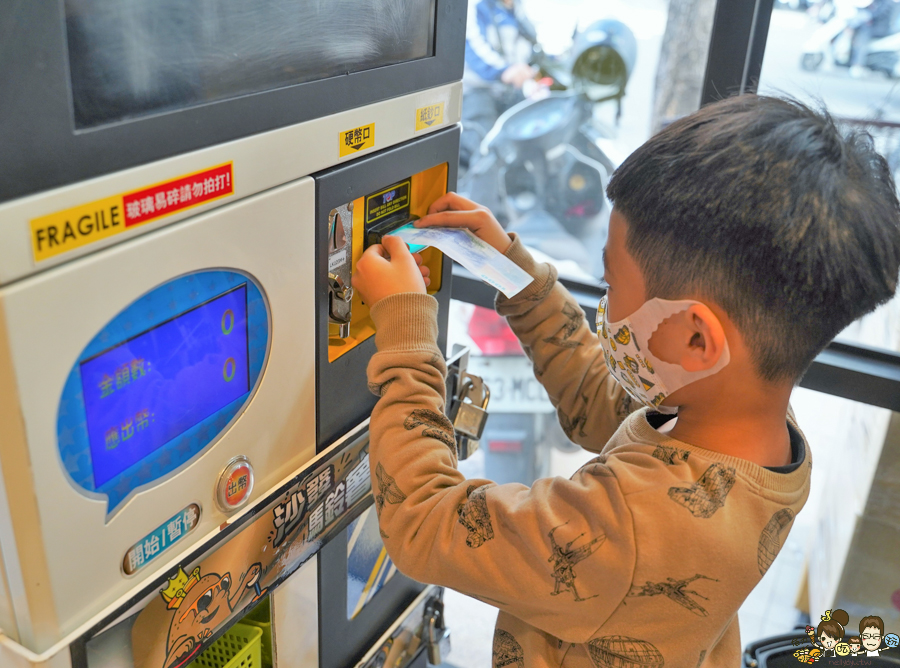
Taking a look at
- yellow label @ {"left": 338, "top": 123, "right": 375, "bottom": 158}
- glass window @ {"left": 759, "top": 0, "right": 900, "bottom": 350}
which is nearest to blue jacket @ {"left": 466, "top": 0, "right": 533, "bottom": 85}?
glass window @ {"left": 759, "top": 0, "right": 900, "bottom": 350}

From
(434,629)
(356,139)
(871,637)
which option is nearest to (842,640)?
(871,637)

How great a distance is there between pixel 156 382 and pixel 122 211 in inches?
7.7

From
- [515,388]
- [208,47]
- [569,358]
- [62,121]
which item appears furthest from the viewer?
[515,388]

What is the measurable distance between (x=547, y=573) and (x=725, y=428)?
28 centimetres

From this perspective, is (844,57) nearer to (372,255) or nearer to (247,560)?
(372,255)

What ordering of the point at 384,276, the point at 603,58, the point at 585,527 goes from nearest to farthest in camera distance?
the point at 585,527 < the point at 384,276 < the point at 603,58

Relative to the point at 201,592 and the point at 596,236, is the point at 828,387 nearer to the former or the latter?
the point at 596,236

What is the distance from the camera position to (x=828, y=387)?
1.58 meters

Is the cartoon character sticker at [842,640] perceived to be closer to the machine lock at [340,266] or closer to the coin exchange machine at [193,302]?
the coin exchange machine at [193,302]

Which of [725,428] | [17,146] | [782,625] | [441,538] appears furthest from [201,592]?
[782,625]

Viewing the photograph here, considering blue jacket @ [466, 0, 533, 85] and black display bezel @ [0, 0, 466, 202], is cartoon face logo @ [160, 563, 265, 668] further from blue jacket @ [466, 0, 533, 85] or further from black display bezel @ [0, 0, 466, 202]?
blue jacket @ [466, 0, 533, 85]

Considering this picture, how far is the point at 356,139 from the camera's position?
3.13ft

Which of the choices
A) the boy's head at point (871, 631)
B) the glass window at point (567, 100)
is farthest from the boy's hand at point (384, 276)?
the boy's head at point (871, 631)

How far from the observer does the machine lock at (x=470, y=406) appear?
1.37 m
